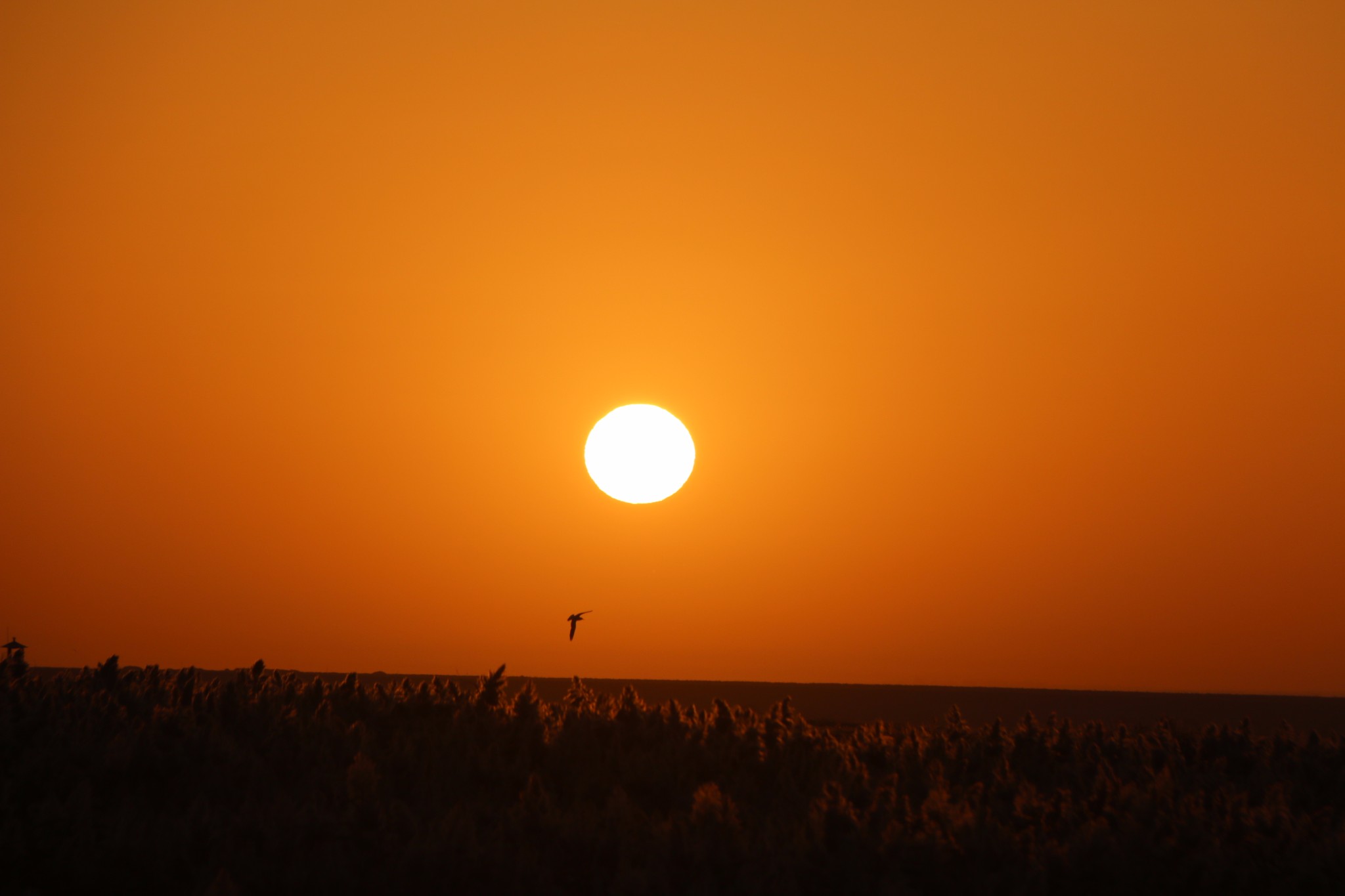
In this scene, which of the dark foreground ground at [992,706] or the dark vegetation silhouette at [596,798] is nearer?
the dark vegetation silhouette at [596,798]

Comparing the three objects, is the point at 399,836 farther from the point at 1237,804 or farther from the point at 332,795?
the point at 1237,804

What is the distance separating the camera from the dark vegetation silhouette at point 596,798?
10.9 metres

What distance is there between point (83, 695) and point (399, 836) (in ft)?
24.7

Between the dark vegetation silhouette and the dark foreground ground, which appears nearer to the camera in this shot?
the dark vegetation silhouette

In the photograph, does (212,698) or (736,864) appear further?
(212,698)

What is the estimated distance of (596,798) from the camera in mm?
14062

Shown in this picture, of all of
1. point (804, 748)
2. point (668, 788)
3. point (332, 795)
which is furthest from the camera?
point (804, 748)

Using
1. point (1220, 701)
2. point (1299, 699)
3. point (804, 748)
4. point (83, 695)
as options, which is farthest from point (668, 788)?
point (1299, 699)

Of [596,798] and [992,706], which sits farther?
[992,706]

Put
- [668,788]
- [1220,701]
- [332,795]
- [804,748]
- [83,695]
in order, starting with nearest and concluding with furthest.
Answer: [332,795] < [668,788] < [804,748] < [83,695] < [1220,701]

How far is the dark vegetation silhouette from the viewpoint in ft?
35.9

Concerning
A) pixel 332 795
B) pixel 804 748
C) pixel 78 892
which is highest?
pixel 804 748

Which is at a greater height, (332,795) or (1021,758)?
(1021,758)

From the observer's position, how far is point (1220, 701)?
102 m
